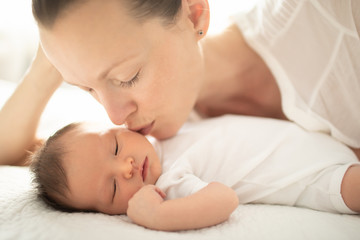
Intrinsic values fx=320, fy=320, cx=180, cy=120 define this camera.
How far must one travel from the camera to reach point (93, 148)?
1.09 metres

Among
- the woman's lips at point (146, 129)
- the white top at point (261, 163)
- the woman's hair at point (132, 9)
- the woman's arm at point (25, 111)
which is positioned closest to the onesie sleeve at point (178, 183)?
the white top at point (261, 163)

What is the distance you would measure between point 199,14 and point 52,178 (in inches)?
31.3

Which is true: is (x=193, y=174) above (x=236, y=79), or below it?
below

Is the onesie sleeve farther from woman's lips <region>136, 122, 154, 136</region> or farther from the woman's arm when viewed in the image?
the woman's arm

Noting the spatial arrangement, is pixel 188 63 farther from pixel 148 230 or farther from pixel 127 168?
pixel 148 230

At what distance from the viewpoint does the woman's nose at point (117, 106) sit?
1.04 m

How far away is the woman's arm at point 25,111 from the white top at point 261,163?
66cm

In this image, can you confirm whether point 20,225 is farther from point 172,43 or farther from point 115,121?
point 172,43

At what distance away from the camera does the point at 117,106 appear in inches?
41.8

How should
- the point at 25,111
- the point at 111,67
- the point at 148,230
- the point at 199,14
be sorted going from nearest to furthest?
the point at 148,230 < the point at 111,67 < the point at 199,14 < the point at 25,111

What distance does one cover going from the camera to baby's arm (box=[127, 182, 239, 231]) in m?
0.87

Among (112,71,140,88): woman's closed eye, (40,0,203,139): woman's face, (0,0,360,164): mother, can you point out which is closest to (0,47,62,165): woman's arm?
(0,0,360,164): mother

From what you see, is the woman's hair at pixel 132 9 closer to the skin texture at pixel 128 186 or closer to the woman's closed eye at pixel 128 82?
the woman's closed eye at pixel 128 82

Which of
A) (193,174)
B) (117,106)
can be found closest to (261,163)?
(193,174)
